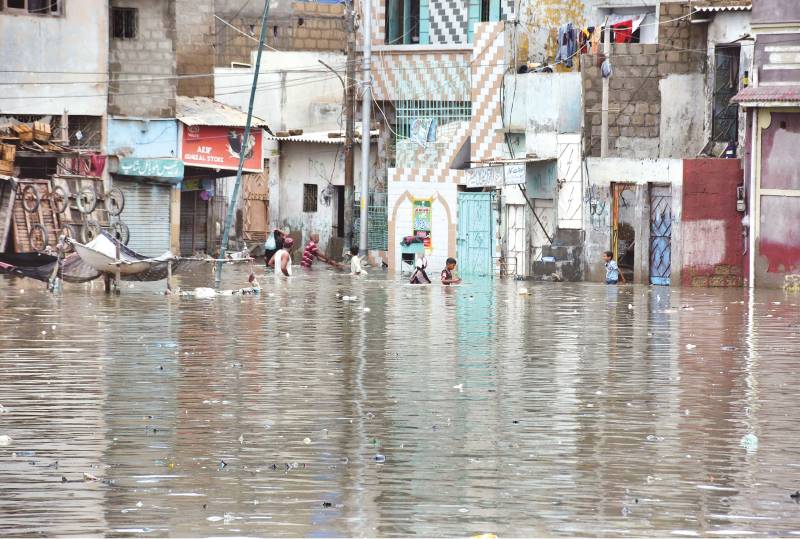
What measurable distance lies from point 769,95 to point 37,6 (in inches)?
709

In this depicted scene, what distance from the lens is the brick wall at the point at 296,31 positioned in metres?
50.9

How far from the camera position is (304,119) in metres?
47.1

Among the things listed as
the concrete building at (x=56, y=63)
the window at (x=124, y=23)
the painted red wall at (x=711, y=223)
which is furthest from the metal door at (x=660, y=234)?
the window at (x=124, y=23)

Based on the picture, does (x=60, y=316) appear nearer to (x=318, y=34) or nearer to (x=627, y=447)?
(x=627, y=447)

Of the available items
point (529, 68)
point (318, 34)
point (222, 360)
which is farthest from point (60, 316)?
point (318, 34)

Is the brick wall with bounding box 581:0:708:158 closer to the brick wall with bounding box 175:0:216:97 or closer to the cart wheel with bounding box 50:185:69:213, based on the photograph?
the cart wheel with bounding box 50:185:69:213

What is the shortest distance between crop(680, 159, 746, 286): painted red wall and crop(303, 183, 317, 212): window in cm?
1608

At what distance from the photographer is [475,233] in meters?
36.5

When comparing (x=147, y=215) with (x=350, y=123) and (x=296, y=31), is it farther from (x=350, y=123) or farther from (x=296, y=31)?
(x=296, y=31)

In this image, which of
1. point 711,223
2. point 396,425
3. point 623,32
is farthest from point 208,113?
point 396,425

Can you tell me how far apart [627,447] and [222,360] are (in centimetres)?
643

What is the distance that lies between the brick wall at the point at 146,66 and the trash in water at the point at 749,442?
29809 mm

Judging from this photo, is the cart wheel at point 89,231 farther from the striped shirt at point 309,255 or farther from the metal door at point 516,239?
the metal door at point 516,239

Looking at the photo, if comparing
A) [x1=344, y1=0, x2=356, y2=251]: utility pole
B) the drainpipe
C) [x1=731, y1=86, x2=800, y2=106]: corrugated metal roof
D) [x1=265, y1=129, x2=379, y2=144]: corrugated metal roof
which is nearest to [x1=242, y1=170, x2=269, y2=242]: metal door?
[x1=265, y1=129, x2=379, y2=144]: corrugated metal roof
